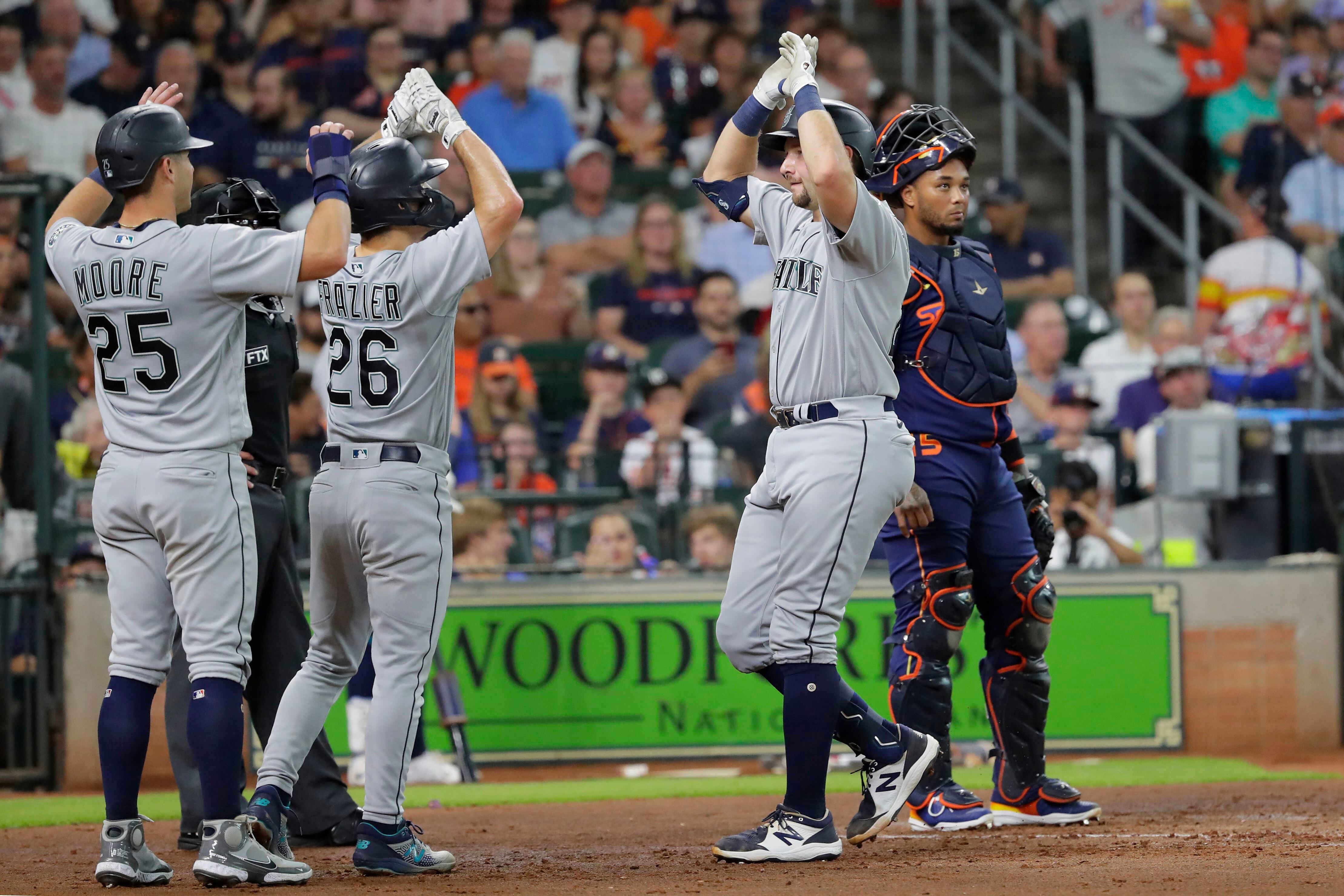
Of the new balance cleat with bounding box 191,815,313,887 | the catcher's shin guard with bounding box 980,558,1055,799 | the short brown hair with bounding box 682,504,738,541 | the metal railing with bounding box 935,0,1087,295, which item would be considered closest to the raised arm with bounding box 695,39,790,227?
the catcher's shin guard with bounding box 980,558,1055,799

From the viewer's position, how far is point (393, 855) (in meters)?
4.28

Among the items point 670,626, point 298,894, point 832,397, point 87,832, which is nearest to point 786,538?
point 832,397

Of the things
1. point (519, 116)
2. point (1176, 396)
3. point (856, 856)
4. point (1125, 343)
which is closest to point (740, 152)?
point (856, 856)

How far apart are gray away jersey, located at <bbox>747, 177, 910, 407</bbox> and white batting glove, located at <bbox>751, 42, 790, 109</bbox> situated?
1.31 feet

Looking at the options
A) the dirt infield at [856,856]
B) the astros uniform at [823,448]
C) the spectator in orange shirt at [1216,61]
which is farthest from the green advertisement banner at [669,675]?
the spectator in orange shirt at [1216,61]

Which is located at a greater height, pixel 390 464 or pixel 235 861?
pixel 390 464

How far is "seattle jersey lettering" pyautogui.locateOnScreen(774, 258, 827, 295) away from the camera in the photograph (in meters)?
4.51

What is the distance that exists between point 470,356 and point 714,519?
7.19 feet

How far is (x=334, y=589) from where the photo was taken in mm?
4441

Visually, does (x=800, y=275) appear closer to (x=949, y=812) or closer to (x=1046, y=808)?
(x=949, y=812)

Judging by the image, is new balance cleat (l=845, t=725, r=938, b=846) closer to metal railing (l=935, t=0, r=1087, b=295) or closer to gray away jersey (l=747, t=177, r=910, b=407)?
gray away jersey (l=747, t=177, r=910, b=407)

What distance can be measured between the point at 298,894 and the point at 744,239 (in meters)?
7.79

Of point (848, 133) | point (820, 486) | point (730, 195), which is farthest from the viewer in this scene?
point (730, 195)

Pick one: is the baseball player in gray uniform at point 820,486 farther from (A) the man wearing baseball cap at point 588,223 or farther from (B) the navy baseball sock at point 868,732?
(A) the man wearing baseball cap at point 588,223
